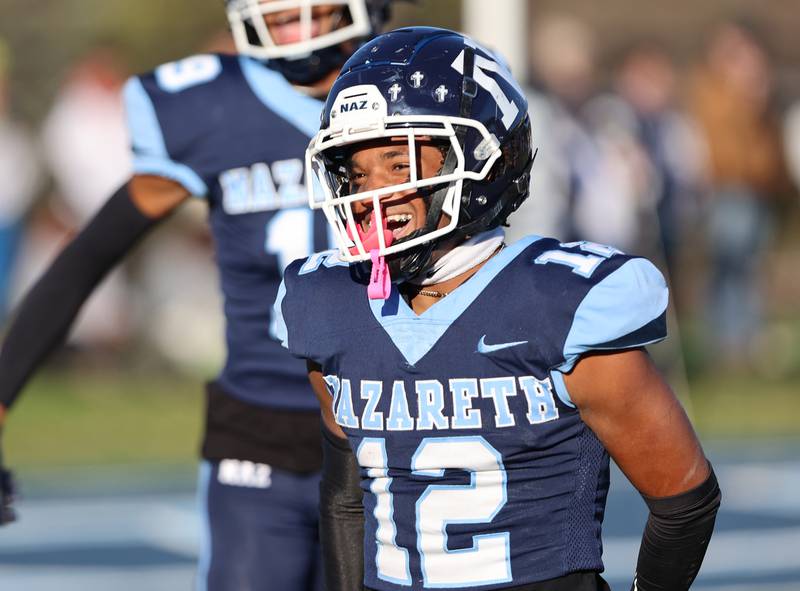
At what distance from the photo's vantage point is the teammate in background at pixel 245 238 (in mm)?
3617

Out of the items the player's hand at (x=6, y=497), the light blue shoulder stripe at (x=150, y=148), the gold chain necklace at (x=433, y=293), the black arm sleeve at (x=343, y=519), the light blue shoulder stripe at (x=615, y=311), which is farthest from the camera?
the light blue shoulder stripe at (x=150, y=148)

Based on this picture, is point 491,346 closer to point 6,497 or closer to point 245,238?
point 245,238

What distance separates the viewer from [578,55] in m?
10.7

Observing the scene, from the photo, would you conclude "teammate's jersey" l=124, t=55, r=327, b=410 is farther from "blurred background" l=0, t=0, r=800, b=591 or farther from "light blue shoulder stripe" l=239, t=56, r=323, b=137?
"blurred background" l=0, t=0, r=800, b=591

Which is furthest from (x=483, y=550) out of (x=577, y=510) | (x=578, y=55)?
(x=578, y=55)

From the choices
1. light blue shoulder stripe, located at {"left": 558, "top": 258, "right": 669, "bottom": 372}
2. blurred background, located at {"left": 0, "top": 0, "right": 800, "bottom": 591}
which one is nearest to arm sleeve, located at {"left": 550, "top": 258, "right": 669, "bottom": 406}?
light blue shoulder stripe, located at {"left": 558, "top": 258, "right": 669, "bottom": 372}

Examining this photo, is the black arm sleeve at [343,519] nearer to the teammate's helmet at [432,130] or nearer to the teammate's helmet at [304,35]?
the teammate's helmet at [432,130]

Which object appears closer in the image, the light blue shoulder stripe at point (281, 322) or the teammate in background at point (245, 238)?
the light blue shoulder stripe at point (281, 322)

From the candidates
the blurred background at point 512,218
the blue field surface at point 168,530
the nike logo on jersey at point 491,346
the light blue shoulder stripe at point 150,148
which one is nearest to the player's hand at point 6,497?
the light blue shoulder stripe at point 150,148

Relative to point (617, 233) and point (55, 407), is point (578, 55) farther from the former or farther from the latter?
point (55, 407)

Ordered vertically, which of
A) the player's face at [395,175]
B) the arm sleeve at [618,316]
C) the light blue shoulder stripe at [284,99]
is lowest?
the light blue shoulder stripe at [284,99]

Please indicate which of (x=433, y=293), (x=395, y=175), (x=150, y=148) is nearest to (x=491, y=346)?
(x=433, y=293)

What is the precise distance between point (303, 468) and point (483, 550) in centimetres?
105

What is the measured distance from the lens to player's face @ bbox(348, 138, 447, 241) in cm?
266
